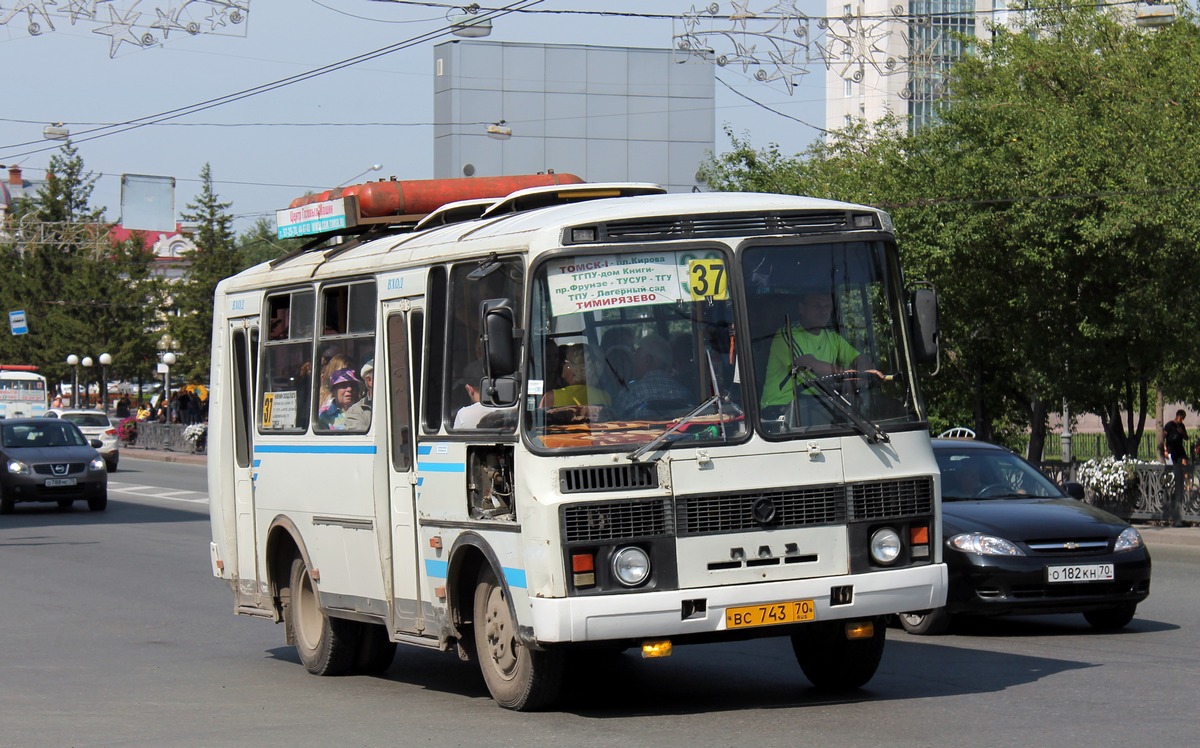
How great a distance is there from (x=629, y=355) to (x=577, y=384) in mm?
297

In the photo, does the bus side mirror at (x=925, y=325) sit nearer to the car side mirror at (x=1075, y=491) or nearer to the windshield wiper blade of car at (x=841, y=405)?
the windshield wiper blade of car at (x=841, y=405)

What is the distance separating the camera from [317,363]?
11055 millimetres

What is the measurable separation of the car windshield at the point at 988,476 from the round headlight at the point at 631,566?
5287 mm

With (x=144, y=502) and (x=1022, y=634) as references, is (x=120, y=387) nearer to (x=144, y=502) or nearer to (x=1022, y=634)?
(x=144, y=502)

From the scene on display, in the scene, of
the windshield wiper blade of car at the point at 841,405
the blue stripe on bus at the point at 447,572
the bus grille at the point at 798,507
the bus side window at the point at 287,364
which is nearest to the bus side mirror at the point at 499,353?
the blue stripe on bus at the point at 447,572

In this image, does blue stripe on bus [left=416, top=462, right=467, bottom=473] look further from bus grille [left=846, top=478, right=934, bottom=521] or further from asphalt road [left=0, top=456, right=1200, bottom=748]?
bus grille [left=846, top=478, right=934, bottom=521]

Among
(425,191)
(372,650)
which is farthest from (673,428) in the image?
(425,191)

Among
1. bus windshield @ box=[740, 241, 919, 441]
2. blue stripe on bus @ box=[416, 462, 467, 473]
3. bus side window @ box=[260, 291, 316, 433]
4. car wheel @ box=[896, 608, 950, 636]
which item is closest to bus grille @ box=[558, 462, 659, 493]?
bus windshield @ box=[740, 241, 919, 441]

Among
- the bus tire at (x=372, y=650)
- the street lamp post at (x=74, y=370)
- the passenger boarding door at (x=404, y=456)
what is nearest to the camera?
the passenger boarding door at (x=404, y=456)

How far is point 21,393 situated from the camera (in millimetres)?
67938

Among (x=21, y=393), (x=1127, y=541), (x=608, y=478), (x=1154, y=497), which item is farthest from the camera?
(x=21, y=393)

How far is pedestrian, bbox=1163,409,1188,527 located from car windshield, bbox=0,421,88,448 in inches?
735

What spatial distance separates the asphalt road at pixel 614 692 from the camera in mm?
8375

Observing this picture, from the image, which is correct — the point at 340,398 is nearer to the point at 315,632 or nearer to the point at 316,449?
the point at 316,449
